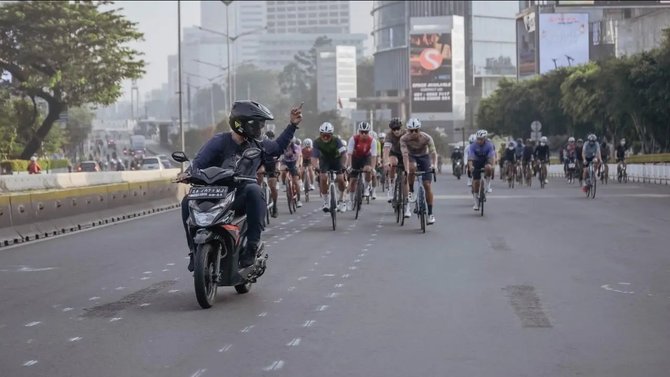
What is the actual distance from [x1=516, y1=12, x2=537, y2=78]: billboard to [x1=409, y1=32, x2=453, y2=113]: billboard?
34.6 metres

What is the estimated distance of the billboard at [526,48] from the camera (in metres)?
120

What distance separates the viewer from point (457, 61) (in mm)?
165000

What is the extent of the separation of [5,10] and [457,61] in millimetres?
100753

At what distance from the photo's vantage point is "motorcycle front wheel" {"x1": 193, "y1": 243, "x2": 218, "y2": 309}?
36.2 feet

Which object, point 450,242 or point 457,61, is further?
point 457,61

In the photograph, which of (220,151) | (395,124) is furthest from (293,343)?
(395,124)

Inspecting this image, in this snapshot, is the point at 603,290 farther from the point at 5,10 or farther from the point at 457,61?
the point at 457,61

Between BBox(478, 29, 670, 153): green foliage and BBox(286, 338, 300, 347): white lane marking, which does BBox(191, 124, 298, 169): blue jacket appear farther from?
BBox(478, 29, 670, 153): green foliage

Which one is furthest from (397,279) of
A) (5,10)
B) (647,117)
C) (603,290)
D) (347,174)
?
(5,10)

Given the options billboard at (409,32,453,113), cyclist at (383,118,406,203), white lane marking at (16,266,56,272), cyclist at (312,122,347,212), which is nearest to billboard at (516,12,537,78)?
billboard at (409,32,453,113)

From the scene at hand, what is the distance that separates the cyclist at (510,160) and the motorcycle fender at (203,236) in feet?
116

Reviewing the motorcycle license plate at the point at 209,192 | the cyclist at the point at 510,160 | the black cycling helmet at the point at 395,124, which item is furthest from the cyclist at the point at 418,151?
the cyclist at the point at 510,160

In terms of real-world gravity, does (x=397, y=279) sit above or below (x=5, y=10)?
below

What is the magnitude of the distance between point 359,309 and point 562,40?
4095 inches
